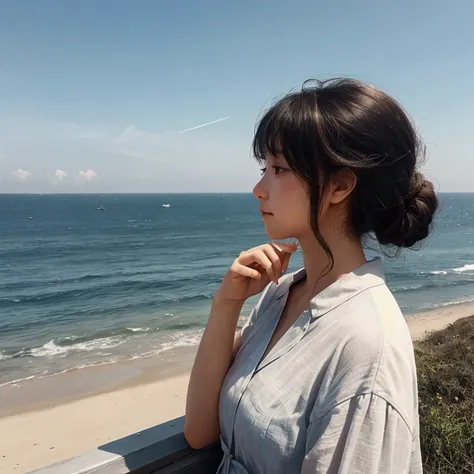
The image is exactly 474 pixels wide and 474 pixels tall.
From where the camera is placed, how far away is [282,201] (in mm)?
1398

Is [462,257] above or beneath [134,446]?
beneath

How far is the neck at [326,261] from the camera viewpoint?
1.40 m

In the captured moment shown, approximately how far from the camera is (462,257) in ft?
110

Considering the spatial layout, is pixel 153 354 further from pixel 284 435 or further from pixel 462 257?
pixel 462 257

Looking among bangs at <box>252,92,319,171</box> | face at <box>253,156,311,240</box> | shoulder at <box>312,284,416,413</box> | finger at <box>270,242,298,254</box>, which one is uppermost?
bangs at <box>252,92,319,171</box>

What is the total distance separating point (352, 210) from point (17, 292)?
78.3 feet

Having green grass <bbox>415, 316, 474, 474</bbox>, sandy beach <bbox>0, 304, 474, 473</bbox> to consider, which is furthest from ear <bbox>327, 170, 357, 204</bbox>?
sandy beach <bbox>0, 304, 474, 473</bbox>

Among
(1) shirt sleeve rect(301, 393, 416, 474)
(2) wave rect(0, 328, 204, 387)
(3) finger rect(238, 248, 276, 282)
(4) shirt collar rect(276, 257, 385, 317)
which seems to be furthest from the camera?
(2) wave rect(0, 328, 204, 387)

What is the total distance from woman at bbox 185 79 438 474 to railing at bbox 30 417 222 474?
0.06m

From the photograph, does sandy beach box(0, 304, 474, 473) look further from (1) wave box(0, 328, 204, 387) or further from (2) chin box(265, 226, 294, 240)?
(2) chin box(265, 226, 294, 240)

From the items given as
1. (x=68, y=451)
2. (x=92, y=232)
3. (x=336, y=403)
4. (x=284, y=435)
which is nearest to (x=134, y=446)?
(x=284, y=435)

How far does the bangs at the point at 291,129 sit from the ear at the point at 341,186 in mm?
110

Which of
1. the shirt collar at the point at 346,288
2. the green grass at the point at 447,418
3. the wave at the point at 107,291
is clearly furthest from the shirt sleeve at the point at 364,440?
the wave at the point at 107,291

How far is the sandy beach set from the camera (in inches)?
311
